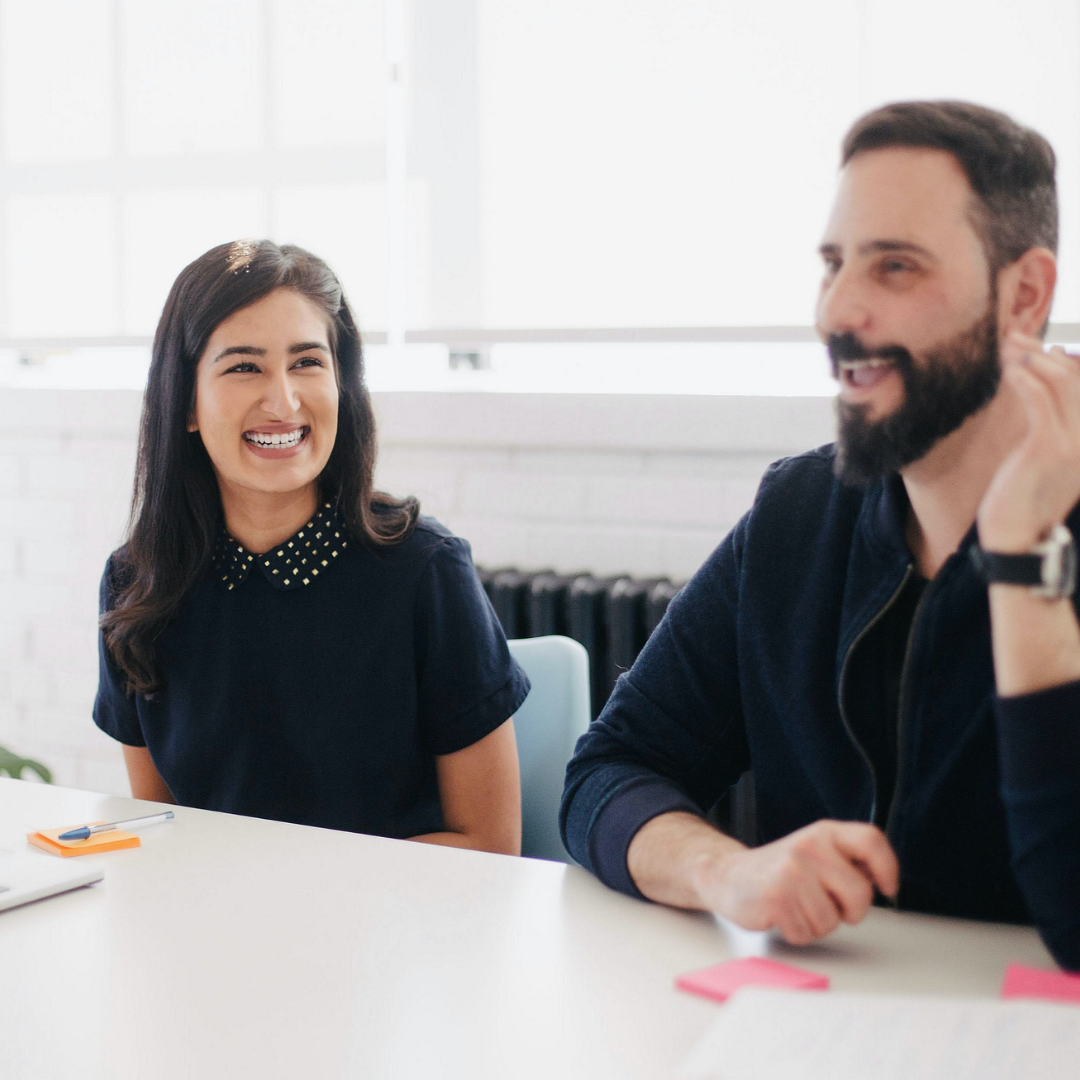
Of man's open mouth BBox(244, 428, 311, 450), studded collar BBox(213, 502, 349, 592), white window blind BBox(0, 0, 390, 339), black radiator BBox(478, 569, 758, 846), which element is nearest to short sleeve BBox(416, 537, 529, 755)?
studded collar BBox(213, 502, 349, 592)

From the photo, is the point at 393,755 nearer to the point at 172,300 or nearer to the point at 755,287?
the point at 172,300

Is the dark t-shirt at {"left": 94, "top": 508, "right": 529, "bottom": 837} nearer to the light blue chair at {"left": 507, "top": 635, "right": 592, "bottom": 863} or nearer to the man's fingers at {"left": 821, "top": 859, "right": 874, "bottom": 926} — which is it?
the light blue chair at {"left": 507, "top": 635, "right": 592, "bottom": 863}

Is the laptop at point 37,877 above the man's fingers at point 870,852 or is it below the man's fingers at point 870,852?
below

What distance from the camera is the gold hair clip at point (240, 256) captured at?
1659mm

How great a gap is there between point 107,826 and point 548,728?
0.54 metres

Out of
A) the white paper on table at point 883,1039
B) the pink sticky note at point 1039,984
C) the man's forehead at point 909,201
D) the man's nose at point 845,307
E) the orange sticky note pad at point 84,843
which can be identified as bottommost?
the orange sticky note pad at point 84,843

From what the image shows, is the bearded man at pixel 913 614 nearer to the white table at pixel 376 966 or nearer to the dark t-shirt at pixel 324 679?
the white table at pixel 376 966

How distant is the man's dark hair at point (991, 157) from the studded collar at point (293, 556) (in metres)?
0.83

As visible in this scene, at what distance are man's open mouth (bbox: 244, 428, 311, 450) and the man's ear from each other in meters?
0.90

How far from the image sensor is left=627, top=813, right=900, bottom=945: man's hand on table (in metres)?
0.94

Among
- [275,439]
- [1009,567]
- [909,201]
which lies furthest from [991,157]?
[275,439]

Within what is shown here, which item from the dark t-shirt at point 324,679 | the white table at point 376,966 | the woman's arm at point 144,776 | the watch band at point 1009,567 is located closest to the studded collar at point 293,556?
the dark t-shirt at point 324,679

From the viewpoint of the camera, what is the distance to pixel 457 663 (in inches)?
63.0

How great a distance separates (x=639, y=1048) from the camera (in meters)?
0.82
